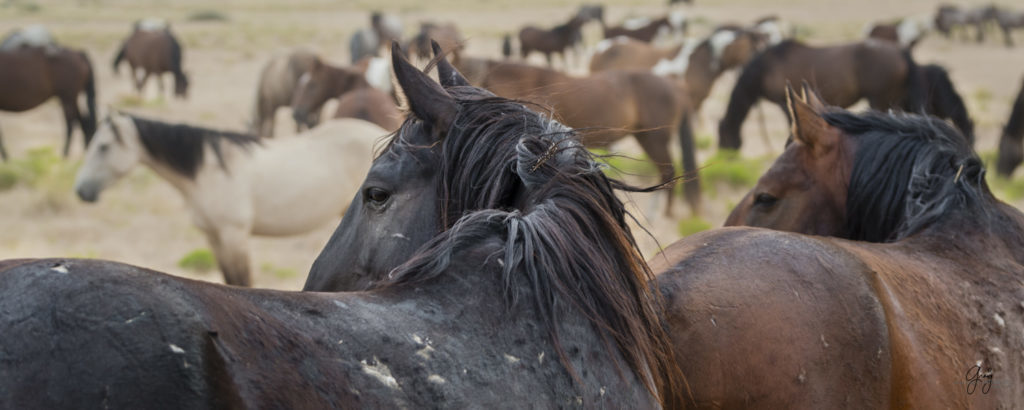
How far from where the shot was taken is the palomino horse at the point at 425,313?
1.01 meters

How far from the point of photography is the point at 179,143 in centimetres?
666

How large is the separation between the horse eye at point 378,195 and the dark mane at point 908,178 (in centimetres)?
139

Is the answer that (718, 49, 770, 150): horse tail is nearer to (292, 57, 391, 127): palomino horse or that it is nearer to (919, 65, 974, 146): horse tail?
(919, 65, 974, 146): horse tail

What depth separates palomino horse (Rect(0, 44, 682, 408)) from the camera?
101 cm

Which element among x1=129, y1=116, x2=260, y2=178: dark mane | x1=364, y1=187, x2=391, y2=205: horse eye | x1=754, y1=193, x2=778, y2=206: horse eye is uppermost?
x1=364, y1=187, x2=391, y2=205: horse eye

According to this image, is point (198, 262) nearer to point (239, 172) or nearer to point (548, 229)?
point (239, 172)

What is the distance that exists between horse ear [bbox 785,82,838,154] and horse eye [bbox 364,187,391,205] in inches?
49.1

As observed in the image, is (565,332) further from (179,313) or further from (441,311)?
(179,313)

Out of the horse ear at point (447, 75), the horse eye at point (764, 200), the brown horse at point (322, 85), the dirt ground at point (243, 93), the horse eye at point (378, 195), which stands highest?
the horse ear at point (447, 75)

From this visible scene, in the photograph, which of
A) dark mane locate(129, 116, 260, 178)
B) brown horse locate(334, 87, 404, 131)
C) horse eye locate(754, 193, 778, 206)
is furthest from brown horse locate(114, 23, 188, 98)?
horse eye locate(754, 193, 778, 206)

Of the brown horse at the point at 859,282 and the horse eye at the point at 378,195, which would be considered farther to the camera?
the horse eye at the point at 378,195

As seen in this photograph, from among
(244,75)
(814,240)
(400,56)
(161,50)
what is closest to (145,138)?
(400,56)

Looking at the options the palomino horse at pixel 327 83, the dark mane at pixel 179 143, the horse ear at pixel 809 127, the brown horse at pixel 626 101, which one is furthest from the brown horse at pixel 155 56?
the horse ear at pixel 809 127

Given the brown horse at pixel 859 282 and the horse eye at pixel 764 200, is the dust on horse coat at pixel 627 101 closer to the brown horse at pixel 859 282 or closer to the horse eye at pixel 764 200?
the horse eye at pixel 764 200
